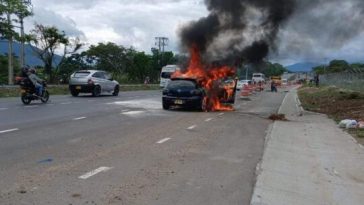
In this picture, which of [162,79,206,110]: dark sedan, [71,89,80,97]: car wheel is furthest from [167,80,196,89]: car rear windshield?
[71,89,80,97]: car wheel

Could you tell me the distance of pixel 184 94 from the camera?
853 inches

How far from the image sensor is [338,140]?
43.1ft

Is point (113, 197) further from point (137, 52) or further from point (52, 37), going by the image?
point (137, 52)

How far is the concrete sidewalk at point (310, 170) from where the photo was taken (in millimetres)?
6914

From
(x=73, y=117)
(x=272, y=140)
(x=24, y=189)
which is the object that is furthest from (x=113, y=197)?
(x=73, y=117)

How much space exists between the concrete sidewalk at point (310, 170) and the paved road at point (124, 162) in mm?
276

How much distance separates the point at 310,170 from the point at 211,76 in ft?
49.3

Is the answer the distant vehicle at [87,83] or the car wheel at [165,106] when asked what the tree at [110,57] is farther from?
the car wheel at [165,106]

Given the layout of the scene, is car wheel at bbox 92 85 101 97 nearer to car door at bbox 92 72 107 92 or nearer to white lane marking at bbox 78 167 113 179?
car door at bbox 92 72 107 92

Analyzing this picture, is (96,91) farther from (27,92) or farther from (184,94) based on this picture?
(184,94)

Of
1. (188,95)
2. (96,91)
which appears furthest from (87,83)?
(188,95)

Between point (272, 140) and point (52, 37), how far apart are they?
41446 mm

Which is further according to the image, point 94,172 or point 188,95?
point 188,95

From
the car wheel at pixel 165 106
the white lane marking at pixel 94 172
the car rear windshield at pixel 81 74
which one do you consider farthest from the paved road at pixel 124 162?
the car rear windshield at pixel 81 74
